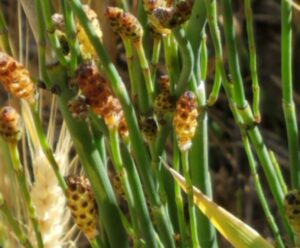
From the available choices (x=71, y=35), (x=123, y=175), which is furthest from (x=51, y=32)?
(x=123, y=175)

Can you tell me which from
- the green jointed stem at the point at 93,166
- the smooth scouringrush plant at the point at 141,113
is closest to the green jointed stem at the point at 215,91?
the smooth scouringrush plant at the point at 141,113

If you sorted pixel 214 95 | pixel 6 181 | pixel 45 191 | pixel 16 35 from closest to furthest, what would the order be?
pixel 214 95 < pixel 45 191 < pixel 6 181 < pixel 16 35

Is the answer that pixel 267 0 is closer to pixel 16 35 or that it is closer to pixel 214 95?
pixel 16 35

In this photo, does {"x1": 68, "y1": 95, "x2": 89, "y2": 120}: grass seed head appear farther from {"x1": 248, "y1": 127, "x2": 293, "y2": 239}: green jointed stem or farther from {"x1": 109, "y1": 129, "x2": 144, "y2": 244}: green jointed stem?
{"x1": 248, "y1": 127, "x2": 293, "y2": 239}: green jointed stem

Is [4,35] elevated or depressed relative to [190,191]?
elevated

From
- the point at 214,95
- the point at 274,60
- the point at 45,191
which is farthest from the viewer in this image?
the point at 274,60

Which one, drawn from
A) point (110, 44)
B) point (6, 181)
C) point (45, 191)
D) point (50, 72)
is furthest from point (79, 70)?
point (110, 44)

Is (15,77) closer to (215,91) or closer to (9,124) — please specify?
(9,124)

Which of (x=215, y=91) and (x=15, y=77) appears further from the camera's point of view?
(x=215, y=91)
